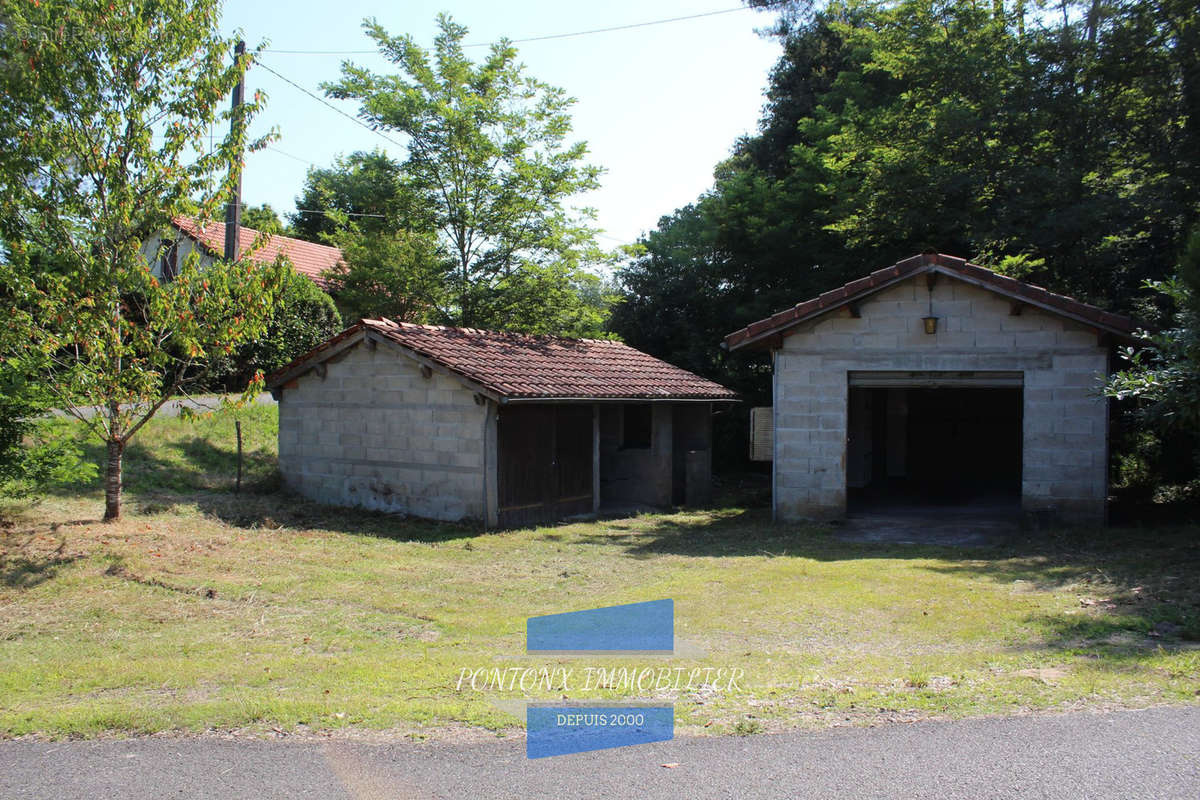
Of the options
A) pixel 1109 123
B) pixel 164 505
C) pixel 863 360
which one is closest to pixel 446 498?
pixel 164 505

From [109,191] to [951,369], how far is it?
12.8 metres

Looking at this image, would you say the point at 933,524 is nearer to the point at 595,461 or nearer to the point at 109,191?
the point at 595,461

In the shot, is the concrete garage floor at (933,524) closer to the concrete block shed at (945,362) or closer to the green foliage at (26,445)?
the concrete block shed at (945,362)

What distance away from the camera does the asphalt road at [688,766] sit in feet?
14.7

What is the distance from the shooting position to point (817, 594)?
9789 mm

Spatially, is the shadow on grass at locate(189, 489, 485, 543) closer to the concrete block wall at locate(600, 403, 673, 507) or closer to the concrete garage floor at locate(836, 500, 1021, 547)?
the concrete block wall at locate(600, 403, 673, 507)

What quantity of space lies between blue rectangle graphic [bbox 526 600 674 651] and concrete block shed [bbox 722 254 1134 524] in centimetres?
687

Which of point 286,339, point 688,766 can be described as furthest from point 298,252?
point 688,766

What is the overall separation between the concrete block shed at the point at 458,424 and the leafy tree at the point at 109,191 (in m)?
3.81

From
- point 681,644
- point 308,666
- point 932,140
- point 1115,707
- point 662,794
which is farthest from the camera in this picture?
point 932,140

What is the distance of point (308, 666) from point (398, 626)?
64.0 inches

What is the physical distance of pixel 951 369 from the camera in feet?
47.7

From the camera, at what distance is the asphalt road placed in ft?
14.7

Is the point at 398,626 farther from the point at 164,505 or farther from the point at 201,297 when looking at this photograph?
the point at 164,505
